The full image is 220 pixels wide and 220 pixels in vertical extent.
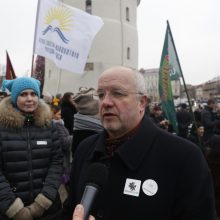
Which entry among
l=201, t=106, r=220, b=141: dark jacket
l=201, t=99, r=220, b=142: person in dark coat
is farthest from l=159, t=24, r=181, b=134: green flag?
l=201, t=106, r=220, b=141: dark jacket

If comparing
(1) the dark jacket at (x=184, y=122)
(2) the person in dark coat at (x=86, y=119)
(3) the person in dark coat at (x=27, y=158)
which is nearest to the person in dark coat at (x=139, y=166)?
(3) the person in dark coat at (x=27, y=158)

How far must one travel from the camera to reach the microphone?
1394 millimetres

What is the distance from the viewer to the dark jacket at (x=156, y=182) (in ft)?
5.91

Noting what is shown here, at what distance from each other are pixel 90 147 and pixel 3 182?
1.18 m

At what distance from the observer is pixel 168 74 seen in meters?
5.87

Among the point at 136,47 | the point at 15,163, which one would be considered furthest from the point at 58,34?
the point at 136,47

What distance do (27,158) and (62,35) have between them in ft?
11.0

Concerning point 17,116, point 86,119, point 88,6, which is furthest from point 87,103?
point 88,6

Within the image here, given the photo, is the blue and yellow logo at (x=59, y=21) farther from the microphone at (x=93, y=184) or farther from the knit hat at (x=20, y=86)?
the microphone at (x=93, y=184)

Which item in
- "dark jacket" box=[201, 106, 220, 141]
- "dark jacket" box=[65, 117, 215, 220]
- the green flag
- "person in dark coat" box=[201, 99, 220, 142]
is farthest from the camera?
"dark jacket" box=[201, 106, 220, 141]

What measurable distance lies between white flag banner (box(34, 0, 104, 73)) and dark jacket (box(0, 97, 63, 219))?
2.74m

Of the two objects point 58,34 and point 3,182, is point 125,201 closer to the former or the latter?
point 3,182

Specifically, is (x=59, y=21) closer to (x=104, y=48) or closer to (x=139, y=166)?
(x=139, y=166)

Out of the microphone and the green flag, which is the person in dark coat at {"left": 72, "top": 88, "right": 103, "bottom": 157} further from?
the microphone
